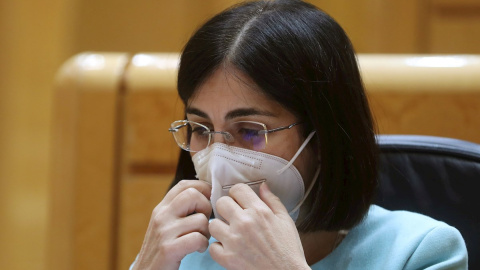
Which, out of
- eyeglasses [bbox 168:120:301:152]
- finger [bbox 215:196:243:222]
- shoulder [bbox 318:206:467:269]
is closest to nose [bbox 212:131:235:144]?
eyeglasses [bbox 168:120:301:152]

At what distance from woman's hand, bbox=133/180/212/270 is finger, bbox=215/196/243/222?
4 cm

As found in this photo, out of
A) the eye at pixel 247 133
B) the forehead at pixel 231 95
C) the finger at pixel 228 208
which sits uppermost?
the forehead at pixel 231 95

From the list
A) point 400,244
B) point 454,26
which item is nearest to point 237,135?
point 400,244

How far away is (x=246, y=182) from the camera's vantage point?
1.17m

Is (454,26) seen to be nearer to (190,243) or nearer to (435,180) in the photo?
(435,180)

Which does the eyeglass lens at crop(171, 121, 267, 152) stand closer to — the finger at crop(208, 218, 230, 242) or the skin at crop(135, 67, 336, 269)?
the skin at crop(135, 67, 336, 269)

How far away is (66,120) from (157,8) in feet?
3.51

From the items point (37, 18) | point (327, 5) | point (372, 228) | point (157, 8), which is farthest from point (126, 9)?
point (372, 228)

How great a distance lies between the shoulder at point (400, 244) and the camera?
1.11 meters

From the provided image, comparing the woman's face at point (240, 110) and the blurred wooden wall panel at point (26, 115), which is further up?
the woman's face at point (240, 110)

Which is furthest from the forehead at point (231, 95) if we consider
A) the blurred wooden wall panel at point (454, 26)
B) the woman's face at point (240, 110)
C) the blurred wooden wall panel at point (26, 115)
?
the blurred wooden wall panel at point (26, 115)

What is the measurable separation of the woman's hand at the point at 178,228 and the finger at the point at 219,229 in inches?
1.1

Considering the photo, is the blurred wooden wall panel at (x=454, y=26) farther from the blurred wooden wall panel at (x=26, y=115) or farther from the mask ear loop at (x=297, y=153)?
the blurred wooden wall panel at (x=26, y=115)

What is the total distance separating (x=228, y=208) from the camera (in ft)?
3.52
